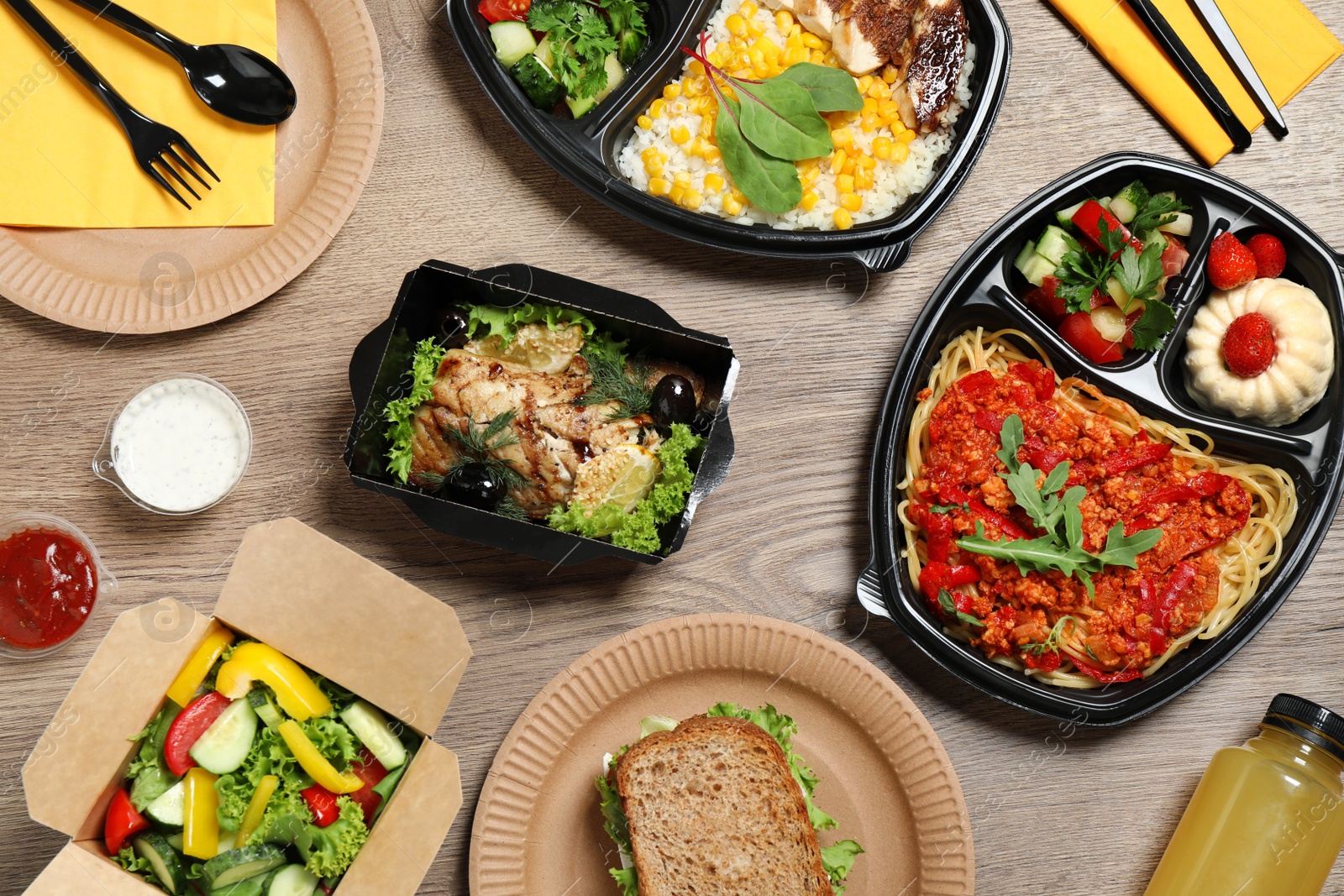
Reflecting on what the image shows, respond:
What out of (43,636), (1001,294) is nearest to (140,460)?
(43,636)

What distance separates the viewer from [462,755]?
2.88 metres

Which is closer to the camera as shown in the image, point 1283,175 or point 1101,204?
point 1101,204

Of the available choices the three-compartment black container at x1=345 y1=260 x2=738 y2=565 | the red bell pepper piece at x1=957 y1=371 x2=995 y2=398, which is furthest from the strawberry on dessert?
the three-compartment black container at x1=345 y1=260 x2=738 y2=565

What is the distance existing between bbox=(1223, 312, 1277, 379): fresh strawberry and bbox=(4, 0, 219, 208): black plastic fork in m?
3.62

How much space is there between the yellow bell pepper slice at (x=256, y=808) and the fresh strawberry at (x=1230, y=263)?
357 centimetres

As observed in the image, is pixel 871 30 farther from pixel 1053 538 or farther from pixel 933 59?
pixel 1053 538

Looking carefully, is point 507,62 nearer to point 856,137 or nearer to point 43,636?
point 856,137

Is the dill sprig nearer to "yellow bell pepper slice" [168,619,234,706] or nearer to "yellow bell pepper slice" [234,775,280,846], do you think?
"yellow bell pepper slice" [168,619,234,706]

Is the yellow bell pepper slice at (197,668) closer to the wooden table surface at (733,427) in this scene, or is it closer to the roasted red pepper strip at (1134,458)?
the wooden table surface at (733,427)

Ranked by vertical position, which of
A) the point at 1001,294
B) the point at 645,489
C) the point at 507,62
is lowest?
the point at 645,489

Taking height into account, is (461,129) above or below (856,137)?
below

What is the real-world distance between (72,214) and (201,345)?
2.00 ft

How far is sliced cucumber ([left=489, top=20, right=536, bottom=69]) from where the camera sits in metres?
2.81

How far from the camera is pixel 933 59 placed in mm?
2846
